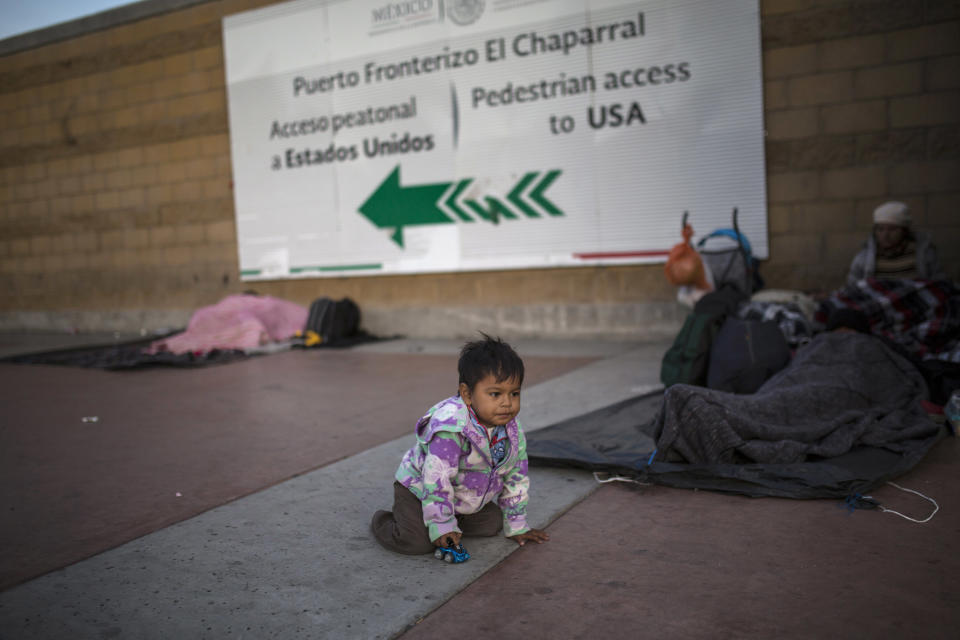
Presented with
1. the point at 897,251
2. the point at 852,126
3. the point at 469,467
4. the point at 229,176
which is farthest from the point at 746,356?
the point at 229,176

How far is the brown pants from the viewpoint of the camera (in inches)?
102

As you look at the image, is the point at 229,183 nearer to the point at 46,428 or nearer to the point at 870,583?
the point at 46,428

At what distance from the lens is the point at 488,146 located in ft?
27.6

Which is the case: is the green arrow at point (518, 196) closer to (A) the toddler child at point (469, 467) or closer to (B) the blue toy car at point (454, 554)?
(A) the toddler child at point (469, 467)

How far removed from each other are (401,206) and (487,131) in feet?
4.61

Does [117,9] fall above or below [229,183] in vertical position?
above

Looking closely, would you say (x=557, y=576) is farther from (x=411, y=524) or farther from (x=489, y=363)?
(x=489, y=363)

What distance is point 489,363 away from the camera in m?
2.39

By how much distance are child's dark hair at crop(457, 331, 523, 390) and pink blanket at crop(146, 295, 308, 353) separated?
22.0 ft

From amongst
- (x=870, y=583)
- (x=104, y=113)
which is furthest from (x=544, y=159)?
(x=104, y=113)

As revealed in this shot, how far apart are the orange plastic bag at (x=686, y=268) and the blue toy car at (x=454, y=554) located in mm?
3916

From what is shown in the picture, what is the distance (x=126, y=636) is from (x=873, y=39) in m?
7.11

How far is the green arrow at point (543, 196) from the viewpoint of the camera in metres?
8.08

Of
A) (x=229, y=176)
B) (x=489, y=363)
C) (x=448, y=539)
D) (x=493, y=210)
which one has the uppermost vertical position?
(x=229, y=176)
